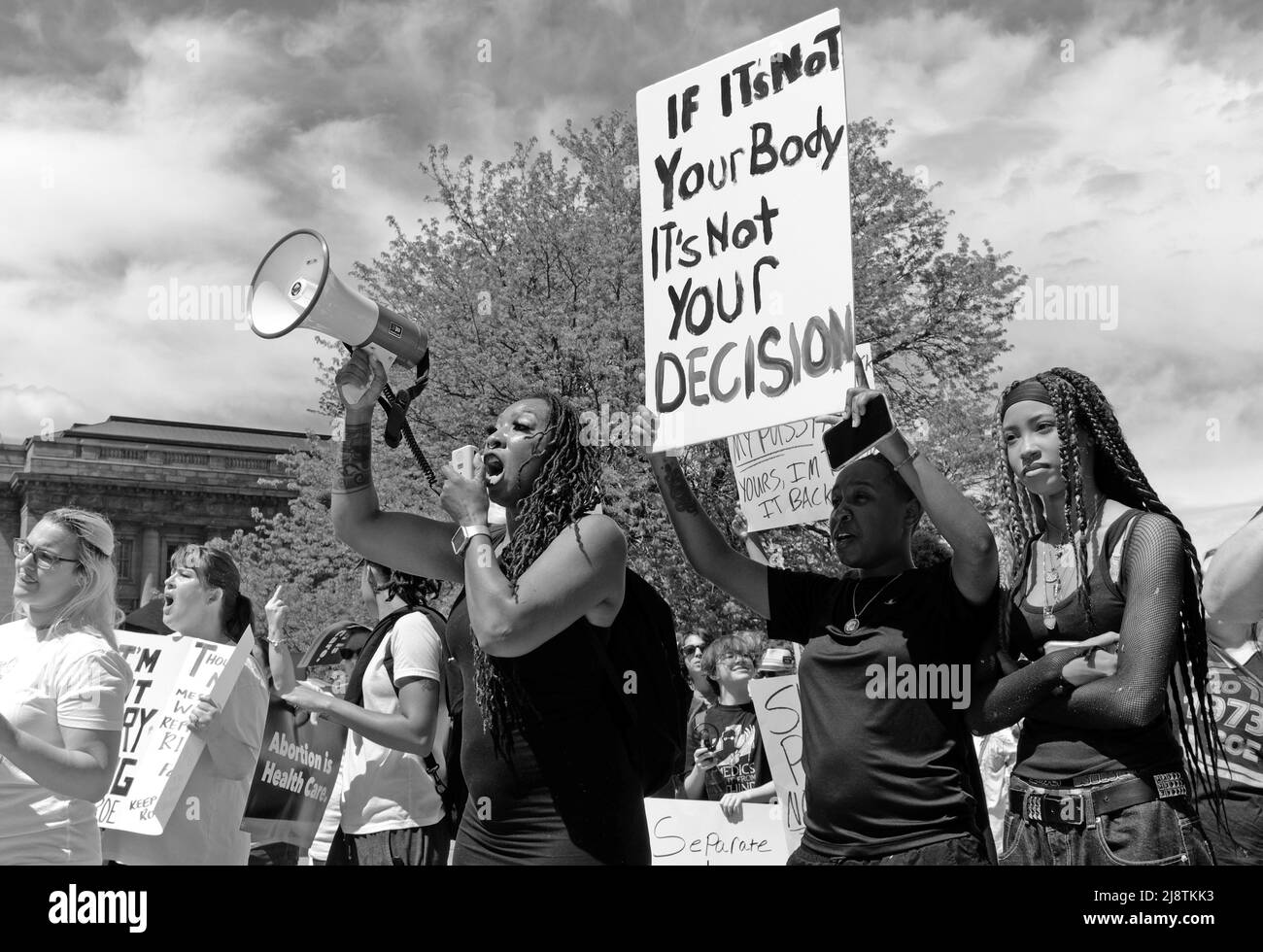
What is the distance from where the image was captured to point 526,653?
115 inches

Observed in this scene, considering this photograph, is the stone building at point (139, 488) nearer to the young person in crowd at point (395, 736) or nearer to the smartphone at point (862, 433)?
the young person in crowd at point (395, 736)

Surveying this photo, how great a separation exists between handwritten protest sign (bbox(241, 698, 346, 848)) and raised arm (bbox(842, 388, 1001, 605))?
2929 mm

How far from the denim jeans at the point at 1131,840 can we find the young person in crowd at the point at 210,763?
286cm

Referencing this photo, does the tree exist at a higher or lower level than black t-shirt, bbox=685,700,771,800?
higher

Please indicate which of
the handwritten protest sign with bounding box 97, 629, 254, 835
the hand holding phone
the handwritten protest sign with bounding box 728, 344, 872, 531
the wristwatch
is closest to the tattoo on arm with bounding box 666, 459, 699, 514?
the hand holding phone

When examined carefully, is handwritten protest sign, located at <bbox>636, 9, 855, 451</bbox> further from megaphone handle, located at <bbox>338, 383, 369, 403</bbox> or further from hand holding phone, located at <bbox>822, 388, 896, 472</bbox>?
megaphone handle, located at <bbox>338, 383, 369, 403</bbox>

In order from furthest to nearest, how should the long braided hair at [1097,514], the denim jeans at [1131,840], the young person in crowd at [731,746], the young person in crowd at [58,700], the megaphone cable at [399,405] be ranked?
the young person in crowd at [731,746] → the megaphone cable at [399,405] → the young person in crowd at [58,700] → the long braided hair at [1097,514] → the denim jeans at [1131,840]

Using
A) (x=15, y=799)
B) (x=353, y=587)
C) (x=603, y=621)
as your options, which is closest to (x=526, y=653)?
(x=603, y=621)

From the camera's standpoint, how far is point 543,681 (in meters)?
2.93

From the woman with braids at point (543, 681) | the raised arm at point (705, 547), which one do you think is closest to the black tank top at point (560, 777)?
the woman with braids at point (543, 681)

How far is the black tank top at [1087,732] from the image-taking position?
275 cm

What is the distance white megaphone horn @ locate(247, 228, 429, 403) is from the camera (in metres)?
3.35

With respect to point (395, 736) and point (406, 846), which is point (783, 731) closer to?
point (406, 846)
